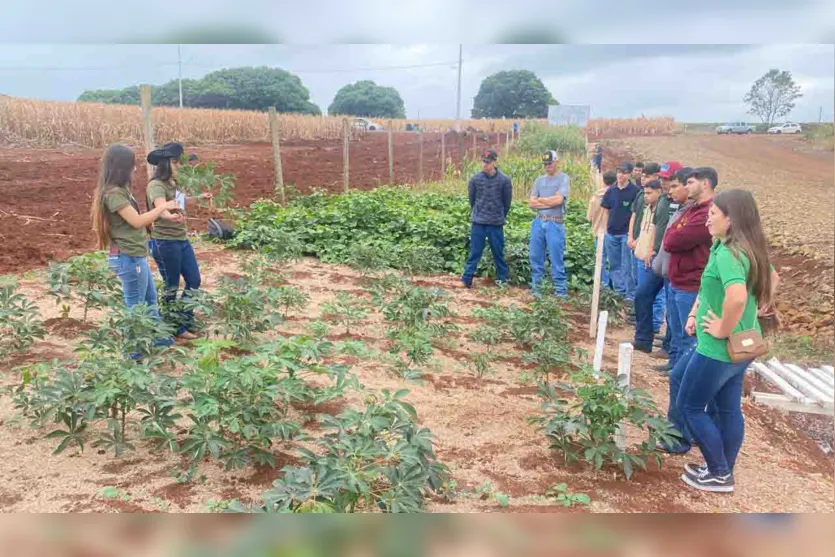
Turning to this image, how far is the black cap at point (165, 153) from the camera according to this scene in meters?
3.89

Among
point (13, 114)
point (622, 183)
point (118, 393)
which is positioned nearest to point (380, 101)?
point (13, 114)

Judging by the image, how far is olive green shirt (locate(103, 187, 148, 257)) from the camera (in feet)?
11.6

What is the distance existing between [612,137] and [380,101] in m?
15.1

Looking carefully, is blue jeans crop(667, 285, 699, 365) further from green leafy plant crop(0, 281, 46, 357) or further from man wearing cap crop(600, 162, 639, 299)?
green leafy plant crop(0, 281, 46, 357)

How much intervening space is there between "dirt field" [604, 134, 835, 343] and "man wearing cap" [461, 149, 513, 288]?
2.08m

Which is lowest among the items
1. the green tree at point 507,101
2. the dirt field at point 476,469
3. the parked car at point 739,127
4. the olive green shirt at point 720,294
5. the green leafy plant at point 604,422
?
the dirt field at point 476,469

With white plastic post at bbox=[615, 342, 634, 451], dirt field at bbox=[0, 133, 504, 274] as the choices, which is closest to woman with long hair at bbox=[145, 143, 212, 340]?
white plastic post at bbox=[615, 342, 634, 451]

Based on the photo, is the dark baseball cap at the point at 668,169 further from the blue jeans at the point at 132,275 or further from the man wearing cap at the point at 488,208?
the blue jeans at the point at 132,275

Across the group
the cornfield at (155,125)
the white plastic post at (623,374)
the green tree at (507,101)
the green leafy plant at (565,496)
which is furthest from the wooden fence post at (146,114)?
the green tree at (507,101)

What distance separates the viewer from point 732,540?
125 centimetres

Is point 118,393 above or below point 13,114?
below

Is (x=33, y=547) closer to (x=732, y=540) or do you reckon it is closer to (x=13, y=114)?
(x=732, y=540)

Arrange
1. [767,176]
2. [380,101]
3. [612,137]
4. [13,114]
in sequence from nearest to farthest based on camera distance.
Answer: [767,176]
[13,114]
[612,137]
[380,101]

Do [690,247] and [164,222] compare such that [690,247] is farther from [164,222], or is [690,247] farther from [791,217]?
[791,217]
